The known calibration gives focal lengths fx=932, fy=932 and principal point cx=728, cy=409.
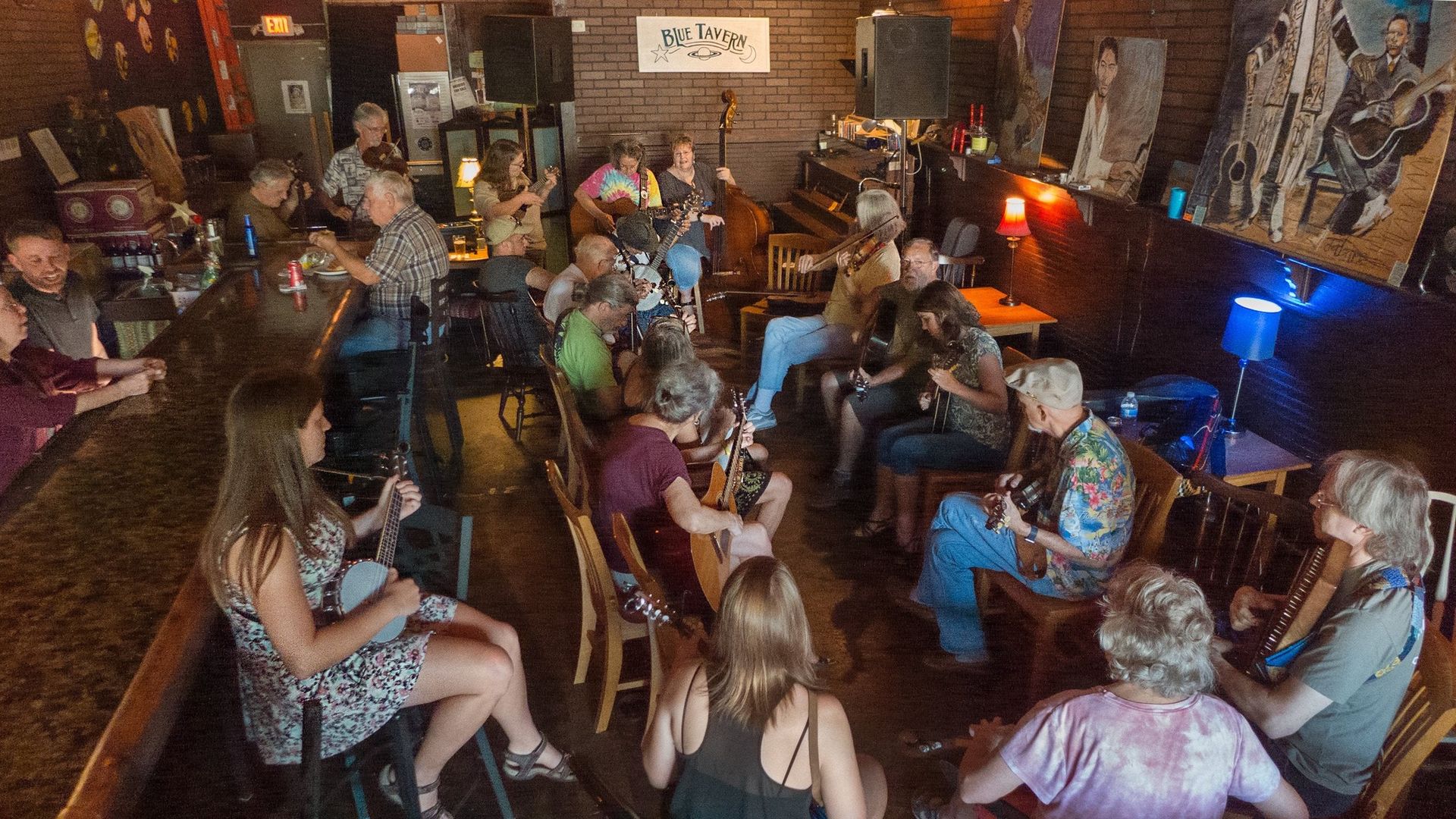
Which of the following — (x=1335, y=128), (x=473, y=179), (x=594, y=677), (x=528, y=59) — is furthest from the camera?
(x=528, y=59)

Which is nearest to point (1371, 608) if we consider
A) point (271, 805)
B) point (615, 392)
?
point (615, 392)

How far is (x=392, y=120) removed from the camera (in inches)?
422

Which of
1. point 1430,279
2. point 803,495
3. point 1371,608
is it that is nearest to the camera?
point 1371,608

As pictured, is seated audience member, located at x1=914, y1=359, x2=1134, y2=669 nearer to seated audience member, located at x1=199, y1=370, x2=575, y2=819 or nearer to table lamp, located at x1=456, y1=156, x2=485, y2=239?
seated audience member, located at x1=199, y1=370, x2=575, y2=819

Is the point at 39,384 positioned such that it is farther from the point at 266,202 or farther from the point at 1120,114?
the point at 1120,114

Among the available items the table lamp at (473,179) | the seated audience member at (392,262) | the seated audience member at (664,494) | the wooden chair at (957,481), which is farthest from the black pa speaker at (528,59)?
the seated audience member at (664,494)

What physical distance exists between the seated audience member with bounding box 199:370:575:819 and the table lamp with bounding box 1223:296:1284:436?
125 inches

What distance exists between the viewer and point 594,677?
3459 millimetres

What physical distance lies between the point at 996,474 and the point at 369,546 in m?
2.49

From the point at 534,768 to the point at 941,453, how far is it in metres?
2.11

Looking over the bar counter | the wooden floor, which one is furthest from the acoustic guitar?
the bar counter

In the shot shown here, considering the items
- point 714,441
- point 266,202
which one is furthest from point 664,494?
point 266,202

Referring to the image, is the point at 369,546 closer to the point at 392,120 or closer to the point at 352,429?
the point at 352,429

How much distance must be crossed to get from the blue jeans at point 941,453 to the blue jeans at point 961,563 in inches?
23.7
